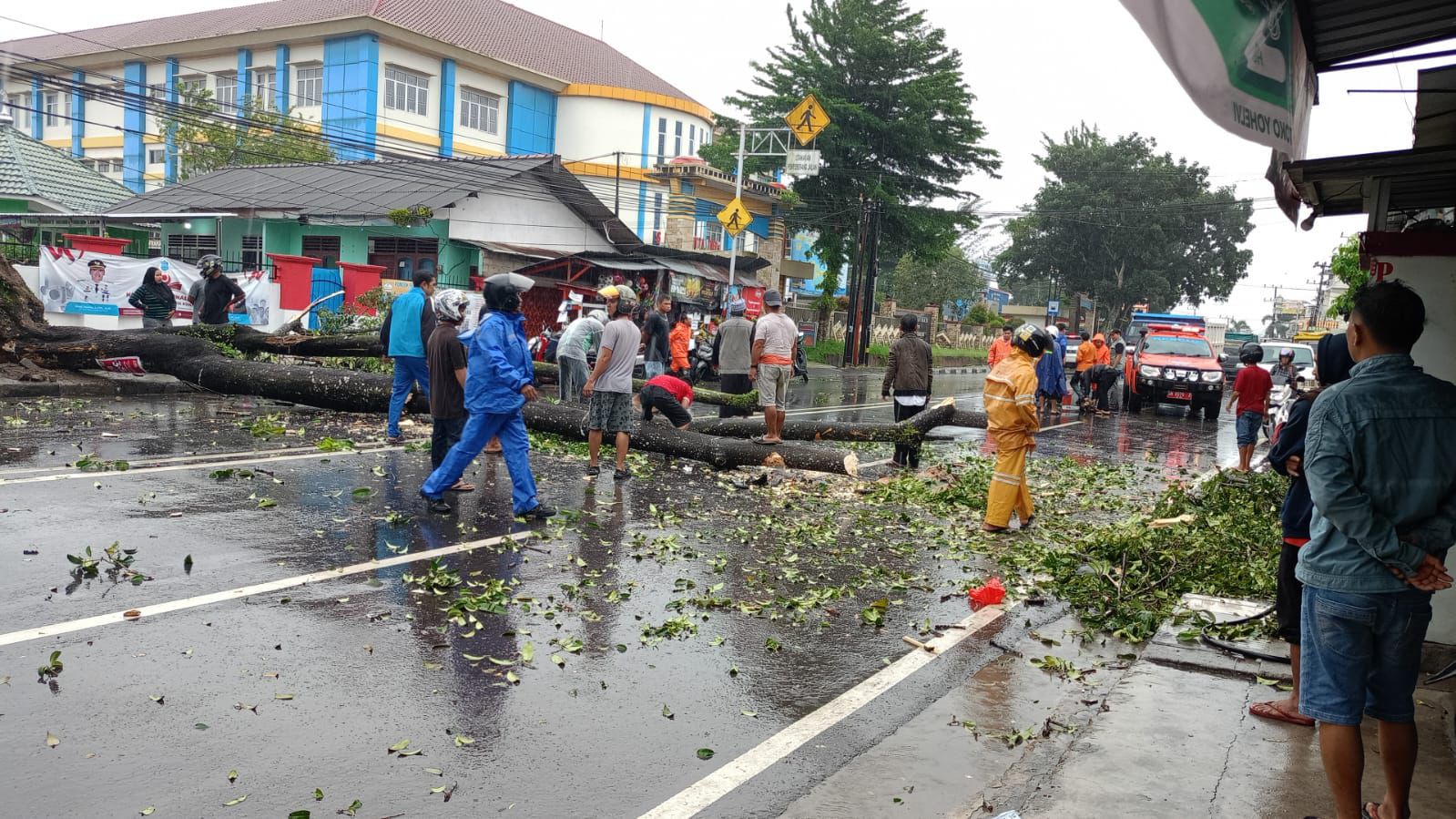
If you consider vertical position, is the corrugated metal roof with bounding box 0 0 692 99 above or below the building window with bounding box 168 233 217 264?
above

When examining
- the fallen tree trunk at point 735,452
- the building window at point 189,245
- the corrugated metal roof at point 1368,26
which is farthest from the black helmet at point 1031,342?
the building window at point 189,245

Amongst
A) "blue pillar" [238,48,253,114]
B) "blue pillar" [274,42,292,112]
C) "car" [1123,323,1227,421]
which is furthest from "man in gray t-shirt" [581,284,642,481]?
"blue pillar" [238,48,253,114]

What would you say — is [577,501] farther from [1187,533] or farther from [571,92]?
[571,92]

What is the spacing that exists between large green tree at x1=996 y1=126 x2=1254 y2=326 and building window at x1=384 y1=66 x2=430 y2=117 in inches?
1273

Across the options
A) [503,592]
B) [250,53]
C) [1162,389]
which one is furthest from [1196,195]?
[503,592]

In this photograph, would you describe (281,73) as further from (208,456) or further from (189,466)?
(189,466)

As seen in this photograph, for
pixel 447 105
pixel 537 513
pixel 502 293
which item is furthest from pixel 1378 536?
pixel 447 105

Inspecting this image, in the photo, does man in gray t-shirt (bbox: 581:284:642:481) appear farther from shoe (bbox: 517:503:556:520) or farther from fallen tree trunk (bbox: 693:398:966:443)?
fallen tree trunk (bbox: 693:398:966:443)

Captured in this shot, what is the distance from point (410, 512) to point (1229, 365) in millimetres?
36835

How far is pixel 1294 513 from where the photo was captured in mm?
4578

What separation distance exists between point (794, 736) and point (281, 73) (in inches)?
2007

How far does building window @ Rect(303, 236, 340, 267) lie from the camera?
3150cm

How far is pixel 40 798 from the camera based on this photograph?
3344mm

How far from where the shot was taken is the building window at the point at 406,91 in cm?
4625
